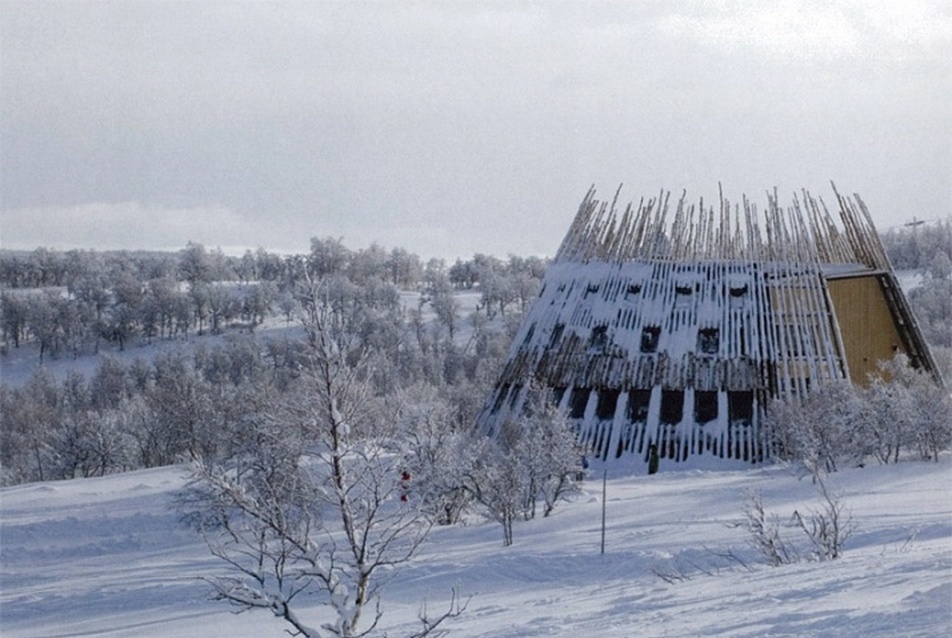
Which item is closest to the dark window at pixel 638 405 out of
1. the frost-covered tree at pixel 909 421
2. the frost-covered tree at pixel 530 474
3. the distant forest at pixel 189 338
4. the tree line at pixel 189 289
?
the frost-covered tree at pixel 530 474

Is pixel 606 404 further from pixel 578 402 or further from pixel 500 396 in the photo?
pixel 500 396

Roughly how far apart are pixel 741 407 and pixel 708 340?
1583 mm

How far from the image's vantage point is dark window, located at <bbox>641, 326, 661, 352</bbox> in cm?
2083

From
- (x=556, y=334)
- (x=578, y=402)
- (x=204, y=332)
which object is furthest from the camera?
(x=204, y=332)

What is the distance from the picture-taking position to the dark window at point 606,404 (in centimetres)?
2012

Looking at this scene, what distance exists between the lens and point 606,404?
2034 cm

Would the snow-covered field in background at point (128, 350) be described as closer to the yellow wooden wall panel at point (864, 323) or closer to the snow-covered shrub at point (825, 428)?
the yellow wooden wall panel at point (864, 323)

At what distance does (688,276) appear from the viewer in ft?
72.0

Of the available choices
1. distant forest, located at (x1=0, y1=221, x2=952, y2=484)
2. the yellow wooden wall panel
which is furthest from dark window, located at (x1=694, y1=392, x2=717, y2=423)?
distant forest, located at (x1=0, y1=221, x2=952, y2=484)

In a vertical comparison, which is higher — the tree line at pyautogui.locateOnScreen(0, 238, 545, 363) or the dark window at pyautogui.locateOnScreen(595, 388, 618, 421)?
the tree line at pyautogui.locateOnScreen(0, 238, 545, 363)

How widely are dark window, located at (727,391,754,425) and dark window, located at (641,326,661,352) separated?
1789 mm

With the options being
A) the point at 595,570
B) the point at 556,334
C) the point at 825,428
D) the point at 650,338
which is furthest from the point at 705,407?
the point at 595,570

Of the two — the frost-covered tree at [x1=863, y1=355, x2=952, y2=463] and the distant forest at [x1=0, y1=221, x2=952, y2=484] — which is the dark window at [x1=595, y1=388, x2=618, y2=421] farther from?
the distant forest at [x1=0, y1=221, x2=952, y2=484]

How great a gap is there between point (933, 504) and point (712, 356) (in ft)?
29.5
